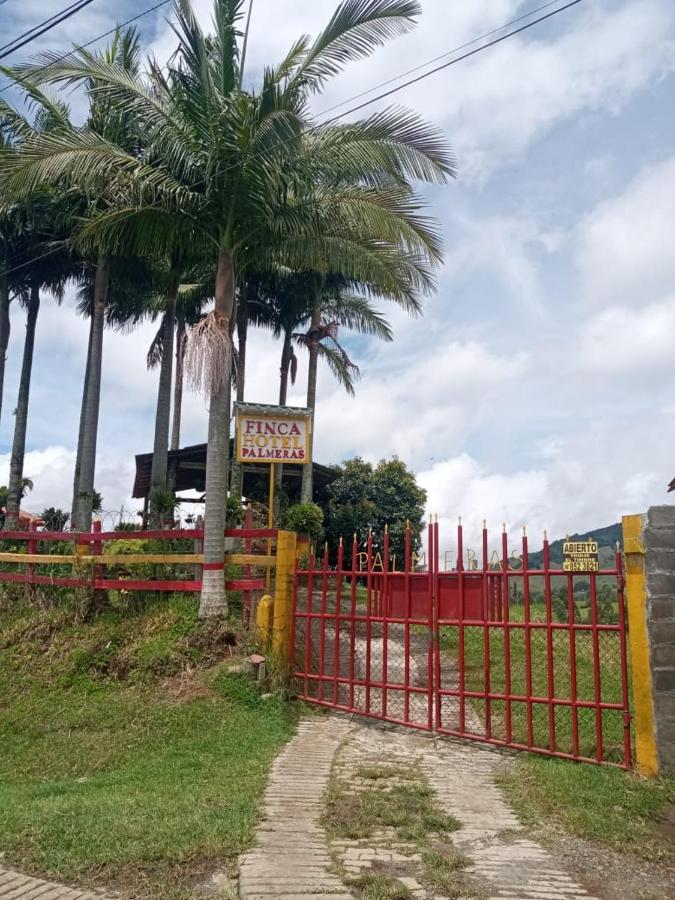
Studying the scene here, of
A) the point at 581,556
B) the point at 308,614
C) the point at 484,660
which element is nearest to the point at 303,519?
the point at 308,614

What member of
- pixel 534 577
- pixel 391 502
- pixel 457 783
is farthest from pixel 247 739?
pixel 391 502

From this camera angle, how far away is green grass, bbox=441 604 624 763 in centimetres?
747

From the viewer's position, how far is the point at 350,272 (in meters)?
11.4

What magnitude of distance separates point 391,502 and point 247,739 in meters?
18.2

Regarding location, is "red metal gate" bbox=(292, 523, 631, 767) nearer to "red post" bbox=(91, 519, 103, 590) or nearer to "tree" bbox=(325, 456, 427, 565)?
"red post" bbox=(91, 519, 103, 590)

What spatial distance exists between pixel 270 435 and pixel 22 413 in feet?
36.1

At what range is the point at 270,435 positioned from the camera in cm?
1175

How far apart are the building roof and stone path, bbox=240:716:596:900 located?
599 inches

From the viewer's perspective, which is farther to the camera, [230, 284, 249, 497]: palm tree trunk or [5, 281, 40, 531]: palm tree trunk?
[230, 284, 249, 497]: palm tree trunk

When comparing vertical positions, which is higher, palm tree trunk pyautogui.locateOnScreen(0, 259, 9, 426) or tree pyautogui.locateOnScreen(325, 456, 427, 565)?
palm tree trunk pyautogui.locateOnScreen(0, 259, 9, 426)

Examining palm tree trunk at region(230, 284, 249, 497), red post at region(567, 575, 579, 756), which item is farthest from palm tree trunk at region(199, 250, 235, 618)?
palm tree trunk at region(230, 284, 249, 497)

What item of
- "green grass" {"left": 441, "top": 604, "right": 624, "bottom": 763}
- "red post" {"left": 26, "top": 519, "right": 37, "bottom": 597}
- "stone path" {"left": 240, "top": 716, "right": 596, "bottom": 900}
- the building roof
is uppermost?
the building roof

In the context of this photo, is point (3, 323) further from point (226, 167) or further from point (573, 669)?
point (573, 669)

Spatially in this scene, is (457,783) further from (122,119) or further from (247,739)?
(122,119)
